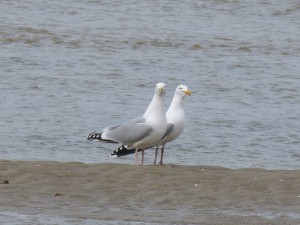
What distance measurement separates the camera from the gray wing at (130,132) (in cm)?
1041

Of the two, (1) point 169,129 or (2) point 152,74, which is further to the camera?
(2) point 152,74

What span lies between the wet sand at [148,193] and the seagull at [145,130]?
511 millimetres

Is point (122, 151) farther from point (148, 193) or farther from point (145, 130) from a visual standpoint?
point (148, 193)

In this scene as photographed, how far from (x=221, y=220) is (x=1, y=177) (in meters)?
2.29

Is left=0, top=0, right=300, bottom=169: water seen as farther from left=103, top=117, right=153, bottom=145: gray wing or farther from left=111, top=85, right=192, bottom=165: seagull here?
left=103, top=117, right=153, bottom=145: gray wing

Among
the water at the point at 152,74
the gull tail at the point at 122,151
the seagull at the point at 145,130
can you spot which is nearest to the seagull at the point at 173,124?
the gull tail at the point at 122,151

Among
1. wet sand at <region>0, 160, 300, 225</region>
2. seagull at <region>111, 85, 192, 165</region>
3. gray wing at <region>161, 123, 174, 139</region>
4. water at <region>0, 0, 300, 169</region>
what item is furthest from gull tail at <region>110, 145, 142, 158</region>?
wet sand at <region>0, 160, 300, 225</region>

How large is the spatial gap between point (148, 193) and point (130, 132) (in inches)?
79.3

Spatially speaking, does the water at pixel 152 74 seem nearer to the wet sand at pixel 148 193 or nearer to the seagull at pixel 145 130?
the seagull at pixel 145 130

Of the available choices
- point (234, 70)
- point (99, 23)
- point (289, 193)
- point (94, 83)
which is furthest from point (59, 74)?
point (289, 193)

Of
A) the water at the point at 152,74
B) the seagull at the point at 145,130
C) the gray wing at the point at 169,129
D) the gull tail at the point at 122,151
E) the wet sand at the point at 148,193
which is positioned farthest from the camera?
the water at the point at 152,74

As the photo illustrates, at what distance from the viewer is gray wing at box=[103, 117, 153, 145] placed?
10.4m

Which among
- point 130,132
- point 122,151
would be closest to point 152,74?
point 122,151

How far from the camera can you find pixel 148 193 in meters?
8.55
